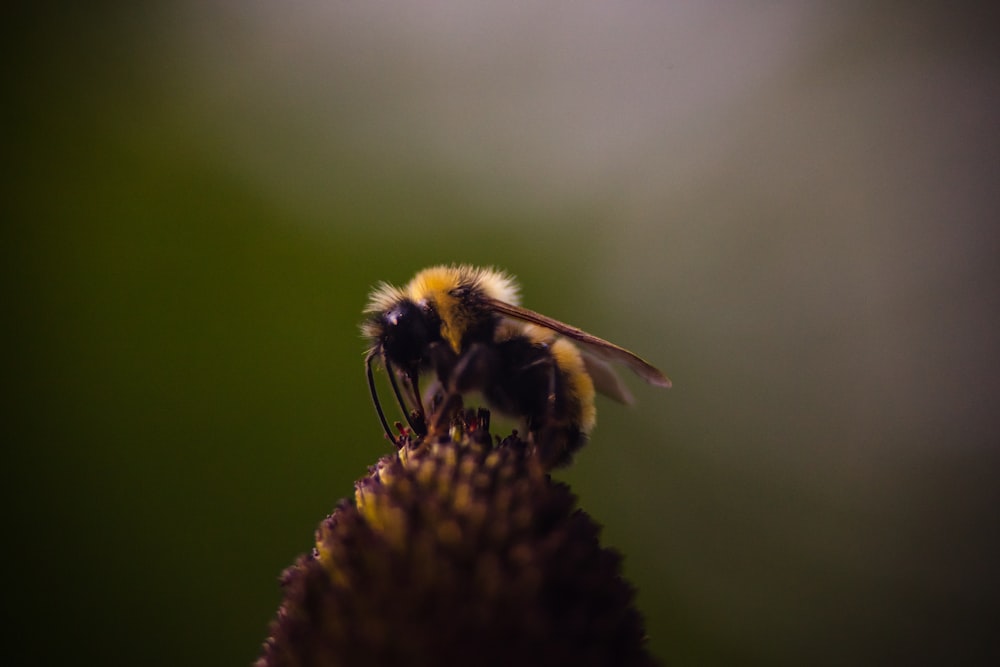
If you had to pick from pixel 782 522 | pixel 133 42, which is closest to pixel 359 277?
pixel 133 42

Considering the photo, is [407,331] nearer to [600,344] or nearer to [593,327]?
[600,344]

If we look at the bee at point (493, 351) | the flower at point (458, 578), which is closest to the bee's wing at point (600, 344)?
the bee at point (493, 351)

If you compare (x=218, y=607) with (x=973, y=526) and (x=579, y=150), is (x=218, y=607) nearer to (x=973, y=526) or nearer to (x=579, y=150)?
(x=579, y=150)

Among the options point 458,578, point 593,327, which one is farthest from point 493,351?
point 593,327

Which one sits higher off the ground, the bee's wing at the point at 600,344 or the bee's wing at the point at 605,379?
the bee's wing at the point at 605,379

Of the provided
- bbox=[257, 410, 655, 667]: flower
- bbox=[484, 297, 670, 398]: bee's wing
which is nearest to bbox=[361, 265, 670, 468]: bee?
bbox=[484, 297, 670, 398]: bee's wing

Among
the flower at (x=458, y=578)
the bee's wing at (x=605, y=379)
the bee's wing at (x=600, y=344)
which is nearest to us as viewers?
the flower at (x=458, y=578)

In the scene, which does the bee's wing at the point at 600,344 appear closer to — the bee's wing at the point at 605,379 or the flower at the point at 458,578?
the bee's wing at the point at 605,379

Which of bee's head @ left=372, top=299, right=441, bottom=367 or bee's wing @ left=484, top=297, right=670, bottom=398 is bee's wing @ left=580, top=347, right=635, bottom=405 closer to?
bee's wing @ left=484, top=297, right=670, bottom=398
